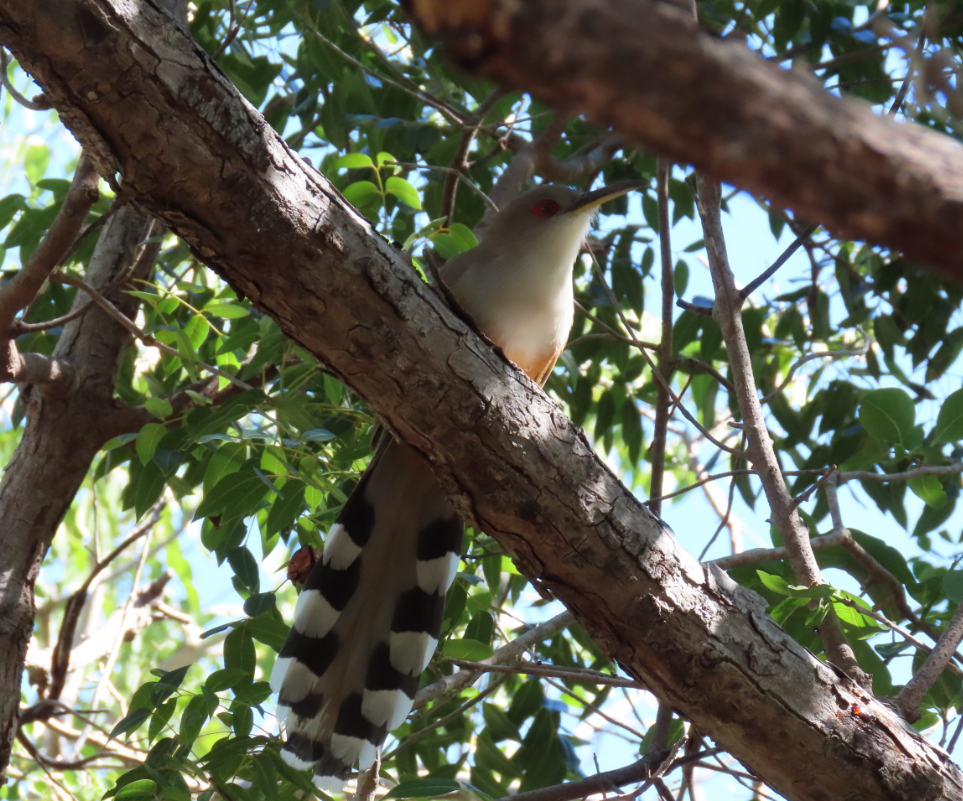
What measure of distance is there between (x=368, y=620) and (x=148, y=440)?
858mm

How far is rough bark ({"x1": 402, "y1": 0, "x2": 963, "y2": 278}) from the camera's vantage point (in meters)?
0.64

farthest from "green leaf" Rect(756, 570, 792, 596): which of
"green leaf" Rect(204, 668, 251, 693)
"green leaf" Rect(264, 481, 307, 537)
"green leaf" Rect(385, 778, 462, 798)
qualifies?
"green leaf" Rect(204, 668, 251, 693)

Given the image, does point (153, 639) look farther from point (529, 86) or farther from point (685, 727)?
point (529, 86)

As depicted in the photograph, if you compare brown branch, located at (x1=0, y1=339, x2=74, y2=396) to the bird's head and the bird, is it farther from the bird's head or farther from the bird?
the bird's head

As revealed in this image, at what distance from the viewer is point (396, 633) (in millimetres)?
2820

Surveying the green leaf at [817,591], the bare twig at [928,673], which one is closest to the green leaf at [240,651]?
the green leaf at [817,591]

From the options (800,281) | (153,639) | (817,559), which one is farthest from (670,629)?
(153,639)

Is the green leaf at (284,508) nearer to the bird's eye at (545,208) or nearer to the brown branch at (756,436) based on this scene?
the brown branch at (756,436)

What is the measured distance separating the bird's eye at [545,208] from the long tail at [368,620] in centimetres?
118

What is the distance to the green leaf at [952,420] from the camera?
2.44 meters

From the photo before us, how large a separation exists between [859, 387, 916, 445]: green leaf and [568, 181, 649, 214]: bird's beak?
1387mm

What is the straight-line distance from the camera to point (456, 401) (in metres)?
1.93

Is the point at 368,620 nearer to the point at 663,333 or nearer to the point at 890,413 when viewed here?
the point at 663,333

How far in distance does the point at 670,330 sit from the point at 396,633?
1.37 metres
